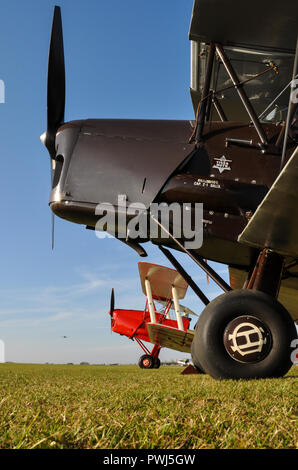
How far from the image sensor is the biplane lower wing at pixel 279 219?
2695 millimetres

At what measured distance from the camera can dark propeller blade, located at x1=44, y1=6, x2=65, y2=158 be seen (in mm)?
4172

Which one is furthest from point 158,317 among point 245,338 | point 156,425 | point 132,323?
point 156,425

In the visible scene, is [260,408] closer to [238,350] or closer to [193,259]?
[238,350]

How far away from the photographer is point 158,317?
13.8 metres

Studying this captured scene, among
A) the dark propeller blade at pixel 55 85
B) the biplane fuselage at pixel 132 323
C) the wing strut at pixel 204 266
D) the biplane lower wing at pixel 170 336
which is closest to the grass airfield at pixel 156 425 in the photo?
the wing strut at pixel 204 266

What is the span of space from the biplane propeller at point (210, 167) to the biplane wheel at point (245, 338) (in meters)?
0.01

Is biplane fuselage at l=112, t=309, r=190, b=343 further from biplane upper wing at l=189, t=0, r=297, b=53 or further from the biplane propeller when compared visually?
biplane upper wing at l=189, t=0, r=297, b=53

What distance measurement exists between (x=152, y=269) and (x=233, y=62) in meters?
6.82

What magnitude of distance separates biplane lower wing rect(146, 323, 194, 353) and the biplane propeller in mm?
4118

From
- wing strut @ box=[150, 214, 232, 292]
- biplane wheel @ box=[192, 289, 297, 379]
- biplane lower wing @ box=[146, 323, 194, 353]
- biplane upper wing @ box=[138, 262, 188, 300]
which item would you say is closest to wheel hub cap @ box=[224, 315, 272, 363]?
biplane wheel @ box=[192, 289, 297, 379]

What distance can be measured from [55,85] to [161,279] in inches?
309

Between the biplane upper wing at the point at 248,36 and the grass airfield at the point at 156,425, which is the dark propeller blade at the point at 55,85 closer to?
the biplane upper wing at the point at 248,36

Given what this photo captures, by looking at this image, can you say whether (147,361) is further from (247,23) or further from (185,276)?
(247,23)

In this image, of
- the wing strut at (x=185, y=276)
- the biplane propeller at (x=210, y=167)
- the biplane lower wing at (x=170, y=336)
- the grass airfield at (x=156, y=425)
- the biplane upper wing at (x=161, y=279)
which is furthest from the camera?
the biplane upper wing at (x=161, y=279)
